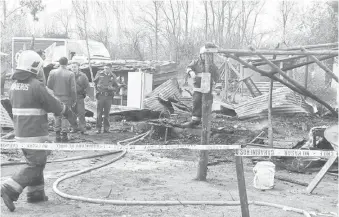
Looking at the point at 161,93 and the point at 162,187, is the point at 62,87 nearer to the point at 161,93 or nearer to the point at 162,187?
the point at 162,187

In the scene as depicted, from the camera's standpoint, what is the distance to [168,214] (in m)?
5.00

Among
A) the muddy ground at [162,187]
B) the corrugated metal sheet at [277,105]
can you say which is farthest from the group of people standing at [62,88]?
the corrugated metal sheet at [277,105]

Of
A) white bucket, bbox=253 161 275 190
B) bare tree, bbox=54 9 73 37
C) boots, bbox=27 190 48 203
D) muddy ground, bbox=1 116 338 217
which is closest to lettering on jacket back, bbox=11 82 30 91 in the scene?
boots, bbox=27 190 48 203

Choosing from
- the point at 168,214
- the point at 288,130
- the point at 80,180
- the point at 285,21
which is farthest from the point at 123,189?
the point at 285,21

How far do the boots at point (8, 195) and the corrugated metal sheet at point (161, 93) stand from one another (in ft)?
33.3

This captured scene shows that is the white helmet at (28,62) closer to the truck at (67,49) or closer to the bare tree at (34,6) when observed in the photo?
the truck at (67,49)

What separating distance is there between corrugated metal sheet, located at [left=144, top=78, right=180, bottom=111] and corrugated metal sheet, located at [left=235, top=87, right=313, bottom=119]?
8.63ft

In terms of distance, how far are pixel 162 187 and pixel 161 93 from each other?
9355mm

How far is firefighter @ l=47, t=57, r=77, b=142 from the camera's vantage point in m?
9.97

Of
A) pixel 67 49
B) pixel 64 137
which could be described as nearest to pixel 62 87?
pixel 64 137

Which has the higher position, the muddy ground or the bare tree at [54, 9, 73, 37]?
the bare tree at [54, 9, 73, 37]

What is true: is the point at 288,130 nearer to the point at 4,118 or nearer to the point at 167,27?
the point at 4,118

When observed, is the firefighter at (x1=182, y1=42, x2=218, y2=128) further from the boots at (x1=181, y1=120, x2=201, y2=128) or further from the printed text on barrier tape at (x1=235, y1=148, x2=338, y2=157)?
the printed text on barrier tape at (x1=235, y1=148, x2=338, y2=157)

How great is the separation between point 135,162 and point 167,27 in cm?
2636
